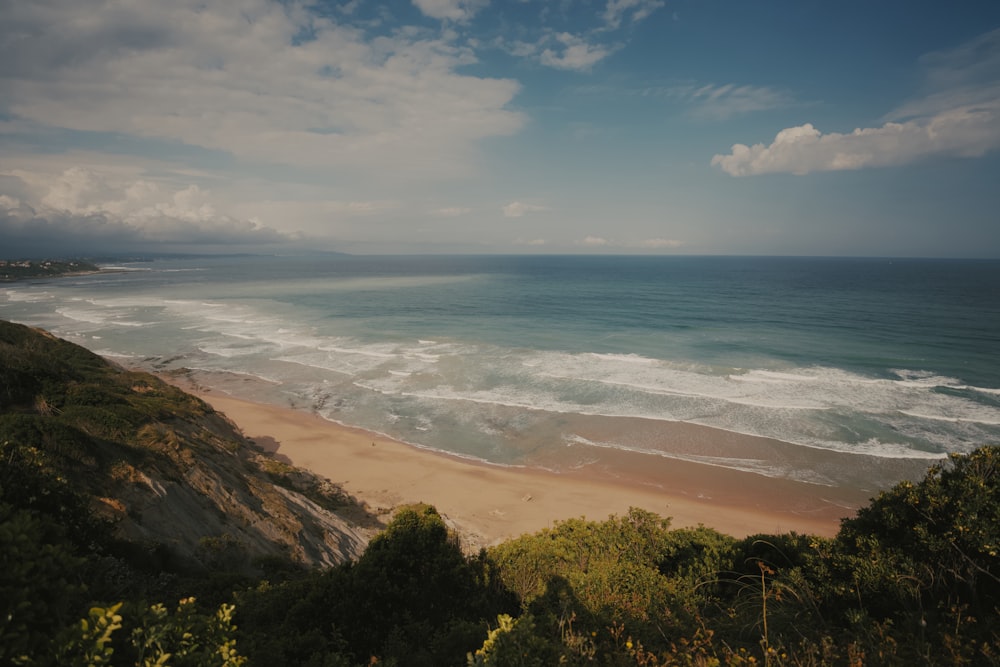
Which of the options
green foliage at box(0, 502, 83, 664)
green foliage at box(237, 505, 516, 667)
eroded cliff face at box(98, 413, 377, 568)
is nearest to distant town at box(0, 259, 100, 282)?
eroded cliff face at box(98, 413, 377, 568)

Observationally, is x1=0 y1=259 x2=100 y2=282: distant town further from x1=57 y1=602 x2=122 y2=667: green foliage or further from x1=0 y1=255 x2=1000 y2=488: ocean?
x1=57 y1=602 x2=122 y2=667: green foliage

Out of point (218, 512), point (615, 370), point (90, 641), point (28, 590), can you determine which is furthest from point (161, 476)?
point (615, 370)

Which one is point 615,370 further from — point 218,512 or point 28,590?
point 28,590

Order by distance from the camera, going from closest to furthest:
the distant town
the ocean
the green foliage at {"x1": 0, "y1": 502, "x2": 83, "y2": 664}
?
the green foliage at {"x1": 0, "y1": 502, "x2": 83, "y2": 664} < the ocean < the distant town

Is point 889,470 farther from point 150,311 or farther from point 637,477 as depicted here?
point 150,311

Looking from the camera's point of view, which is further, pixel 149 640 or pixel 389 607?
pixel 389 607

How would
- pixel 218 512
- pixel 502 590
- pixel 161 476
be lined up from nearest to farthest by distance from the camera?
1. pixel 502 590
2. pixel 161 476
3. pixel 218 512

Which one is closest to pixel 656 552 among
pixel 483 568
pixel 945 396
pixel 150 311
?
pixel 483 568
